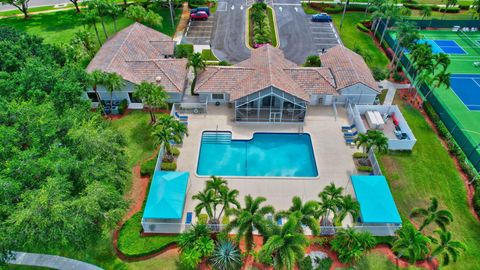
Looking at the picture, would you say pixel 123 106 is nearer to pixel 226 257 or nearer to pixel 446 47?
pixel 226 257

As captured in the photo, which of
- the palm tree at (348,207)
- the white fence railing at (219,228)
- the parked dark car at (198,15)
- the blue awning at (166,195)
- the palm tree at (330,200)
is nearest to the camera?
the palm tree at (348,207)

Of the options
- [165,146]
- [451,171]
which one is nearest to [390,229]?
[451,171]

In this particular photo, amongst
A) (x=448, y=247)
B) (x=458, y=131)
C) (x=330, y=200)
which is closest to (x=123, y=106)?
(x=330, y=200)

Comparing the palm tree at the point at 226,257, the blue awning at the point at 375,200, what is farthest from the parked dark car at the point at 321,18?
the palm tree at the point at 226,257

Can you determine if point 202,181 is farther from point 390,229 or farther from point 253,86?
point 390,229

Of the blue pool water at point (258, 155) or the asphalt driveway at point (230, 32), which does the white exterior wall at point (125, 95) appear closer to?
the blue pool water at point (258, 155)

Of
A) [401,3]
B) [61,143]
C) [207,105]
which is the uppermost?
[401,3]
